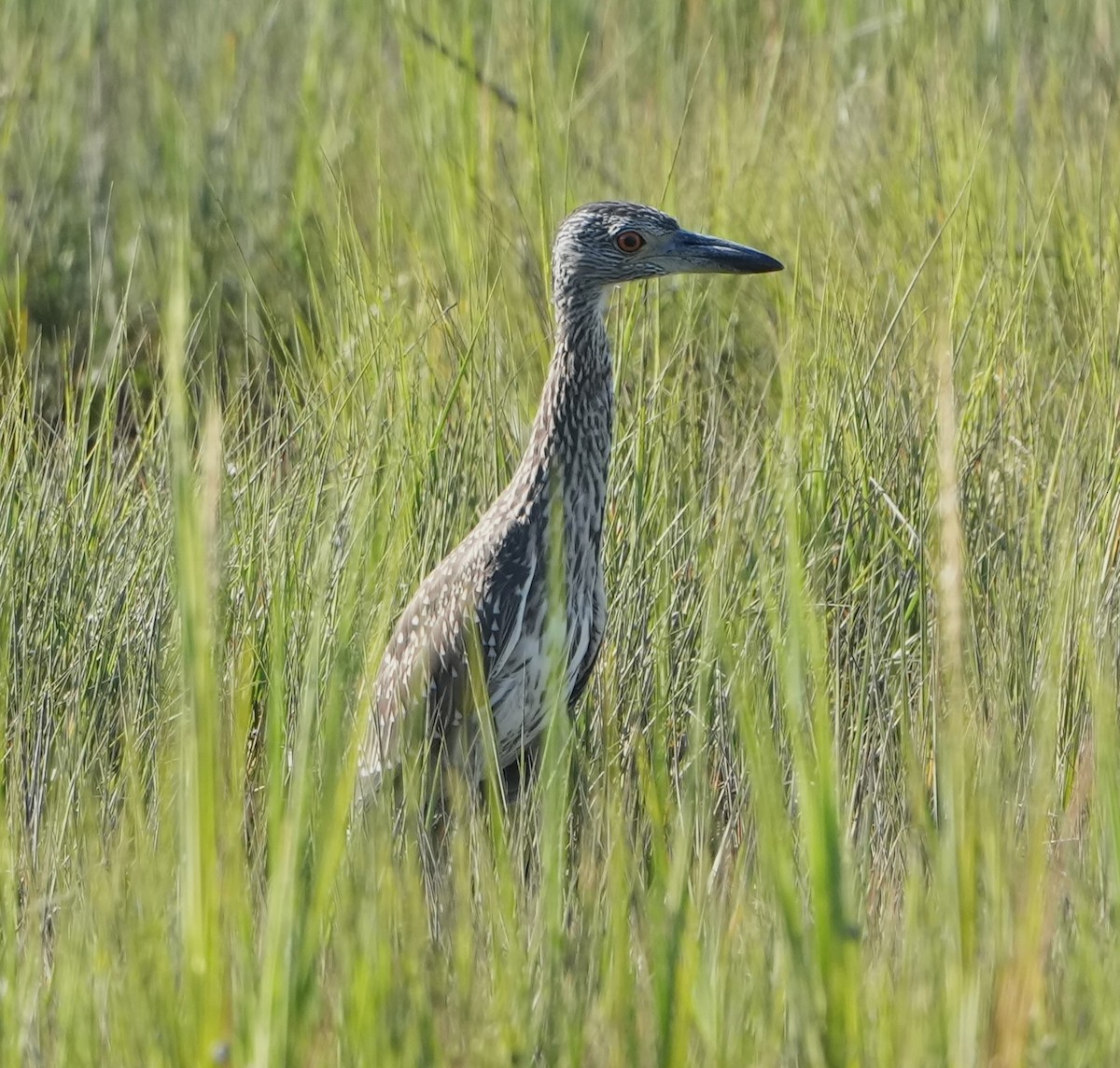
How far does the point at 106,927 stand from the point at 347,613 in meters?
0.43

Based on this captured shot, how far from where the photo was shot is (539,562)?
327 centimetres

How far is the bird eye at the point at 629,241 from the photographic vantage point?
3479 millimetres

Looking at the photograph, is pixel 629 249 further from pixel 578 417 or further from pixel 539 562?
pixel 539 562

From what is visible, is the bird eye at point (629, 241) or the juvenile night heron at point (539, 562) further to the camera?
the bird eye at point (629, 241)

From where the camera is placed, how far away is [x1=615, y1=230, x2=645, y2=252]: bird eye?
11.4ft

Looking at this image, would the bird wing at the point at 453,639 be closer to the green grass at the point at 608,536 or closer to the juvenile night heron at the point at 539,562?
the juvenile night heron at the point at 539,562

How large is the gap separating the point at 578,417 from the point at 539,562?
12.4 inches

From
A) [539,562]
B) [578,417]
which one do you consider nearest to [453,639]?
[539,562]

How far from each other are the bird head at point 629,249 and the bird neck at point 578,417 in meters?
0.05

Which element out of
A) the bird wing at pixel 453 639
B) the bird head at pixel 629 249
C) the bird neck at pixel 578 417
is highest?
the bird head at pixel 629 249

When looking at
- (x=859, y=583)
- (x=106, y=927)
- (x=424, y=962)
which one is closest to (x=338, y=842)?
(x=424, y=962)

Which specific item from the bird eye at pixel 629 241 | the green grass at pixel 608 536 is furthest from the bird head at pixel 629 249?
the green grass at pixel 608 536

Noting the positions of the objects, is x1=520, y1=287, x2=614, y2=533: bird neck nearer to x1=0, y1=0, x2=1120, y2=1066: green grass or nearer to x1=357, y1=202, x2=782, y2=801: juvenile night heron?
x1=357, y1=202, x2=782, y2=801: juvenile night heron

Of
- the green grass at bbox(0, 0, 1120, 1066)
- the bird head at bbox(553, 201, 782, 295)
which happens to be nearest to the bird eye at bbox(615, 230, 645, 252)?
the bird head at bbox(553, 201, 782, 295)
